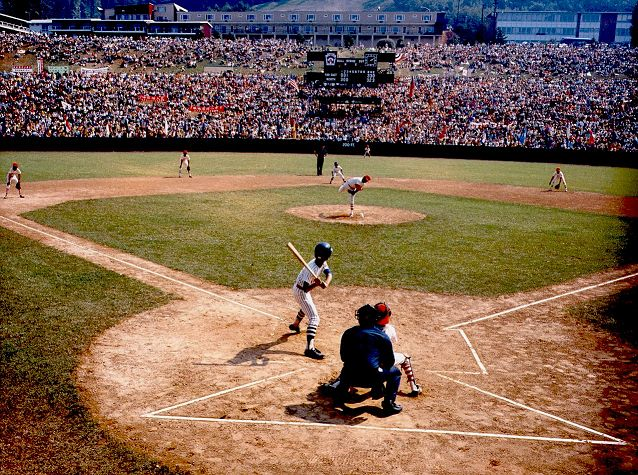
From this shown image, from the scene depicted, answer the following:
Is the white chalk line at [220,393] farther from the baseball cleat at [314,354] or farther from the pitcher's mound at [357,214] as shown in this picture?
the pitcher's mound at [357,214]

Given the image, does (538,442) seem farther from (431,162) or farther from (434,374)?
(431,162)

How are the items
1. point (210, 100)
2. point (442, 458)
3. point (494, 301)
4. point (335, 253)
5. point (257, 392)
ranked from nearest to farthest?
point (442, 458), point (257, 392), point (494, 301), point (335, 253), point (210, 100)

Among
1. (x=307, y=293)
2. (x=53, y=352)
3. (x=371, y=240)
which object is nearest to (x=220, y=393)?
(x=307, y=293)

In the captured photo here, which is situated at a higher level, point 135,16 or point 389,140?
point 135,16

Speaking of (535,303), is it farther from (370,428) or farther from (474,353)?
(370,428)

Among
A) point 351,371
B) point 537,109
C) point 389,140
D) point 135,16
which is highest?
point 135,16

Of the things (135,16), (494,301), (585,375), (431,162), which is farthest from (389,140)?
(135,16)
